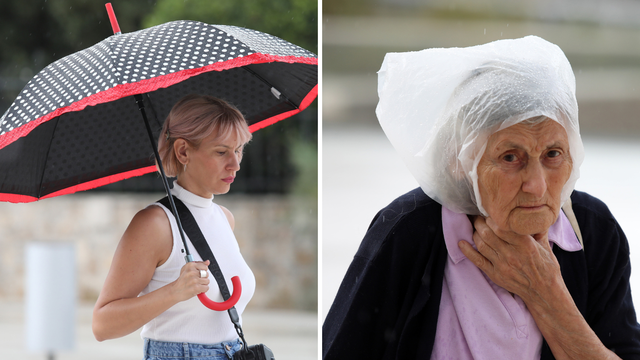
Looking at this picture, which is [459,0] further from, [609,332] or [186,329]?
[186,329]

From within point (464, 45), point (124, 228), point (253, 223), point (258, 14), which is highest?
point (258, 14)

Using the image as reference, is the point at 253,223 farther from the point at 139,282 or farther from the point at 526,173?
the point at 526,173

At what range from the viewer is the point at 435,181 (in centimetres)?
190

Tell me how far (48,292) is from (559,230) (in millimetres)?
3608

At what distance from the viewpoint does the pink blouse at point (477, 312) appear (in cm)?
181

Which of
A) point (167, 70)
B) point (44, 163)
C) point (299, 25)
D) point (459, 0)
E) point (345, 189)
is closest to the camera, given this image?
point (167, 70)

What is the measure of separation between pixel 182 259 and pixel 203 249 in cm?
7

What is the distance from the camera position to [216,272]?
6.50 feet

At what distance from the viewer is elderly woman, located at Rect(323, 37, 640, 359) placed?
1.75 m

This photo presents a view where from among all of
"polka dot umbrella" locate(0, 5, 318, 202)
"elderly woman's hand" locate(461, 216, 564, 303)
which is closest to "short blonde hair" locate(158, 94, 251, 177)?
"polka dot umbrella" locate(0, 5, 318, 202)

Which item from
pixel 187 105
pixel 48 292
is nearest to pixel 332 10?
pixel 187 105

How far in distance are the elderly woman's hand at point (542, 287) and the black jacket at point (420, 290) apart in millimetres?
73

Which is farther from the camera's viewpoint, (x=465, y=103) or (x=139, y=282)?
(x=139, y=282)

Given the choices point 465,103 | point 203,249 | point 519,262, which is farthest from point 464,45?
point 203,249
